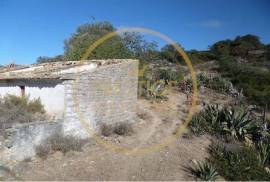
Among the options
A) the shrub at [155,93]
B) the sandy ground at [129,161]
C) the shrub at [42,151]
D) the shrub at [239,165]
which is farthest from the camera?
the shrub at [155,93]

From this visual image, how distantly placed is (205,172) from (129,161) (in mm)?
2311

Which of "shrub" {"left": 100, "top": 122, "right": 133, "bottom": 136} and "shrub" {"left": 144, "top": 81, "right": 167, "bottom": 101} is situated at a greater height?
"shrub" {"left": 144, "top": 81, "right": 167, "bottom": 101}

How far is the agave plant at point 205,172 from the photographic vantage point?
8109 mm

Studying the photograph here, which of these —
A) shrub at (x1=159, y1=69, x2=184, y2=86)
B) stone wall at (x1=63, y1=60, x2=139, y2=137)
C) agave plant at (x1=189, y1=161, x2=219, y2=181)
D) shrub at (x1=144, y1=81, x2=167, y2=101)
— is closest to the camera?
agave plant at (x1=189, y1=161, x2=219, y2=181)

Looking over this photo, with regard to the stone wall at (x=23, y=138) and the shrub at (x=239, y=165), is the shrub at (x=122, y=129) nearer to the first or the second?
the stone wall at (x=23, y=138)

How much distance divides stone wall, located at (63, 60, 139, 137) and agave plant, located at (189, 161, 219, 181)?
162 inches

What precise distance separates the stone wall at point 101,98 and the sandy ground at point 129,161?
77 cm

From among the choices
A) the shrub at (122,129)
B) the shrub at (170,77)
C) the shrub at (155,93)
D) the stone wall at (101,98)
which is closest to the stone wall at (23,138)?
the stone wall at (101,98)

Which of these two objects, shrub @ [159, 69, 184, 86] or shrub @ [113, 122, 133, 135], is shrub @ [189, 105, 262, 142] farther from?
shrub @ [159, 69, 184, 86]

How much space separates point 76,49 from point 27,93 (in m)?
8.11

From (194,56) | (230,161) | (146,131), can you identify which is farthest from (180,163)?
(194,56)

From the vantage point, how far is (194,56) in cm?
3731

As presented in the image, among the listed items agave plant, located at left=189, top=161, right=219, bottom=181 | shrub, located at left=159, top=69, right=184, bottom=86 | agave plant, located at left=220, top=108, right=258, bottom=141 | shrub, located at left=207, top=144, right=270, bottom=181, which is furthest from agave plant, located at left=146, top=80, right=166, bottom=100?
agave plant, located at left=189, top=161, right=219, bottom=181

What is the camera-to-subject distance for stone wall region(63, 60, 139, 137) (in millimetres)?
10422
